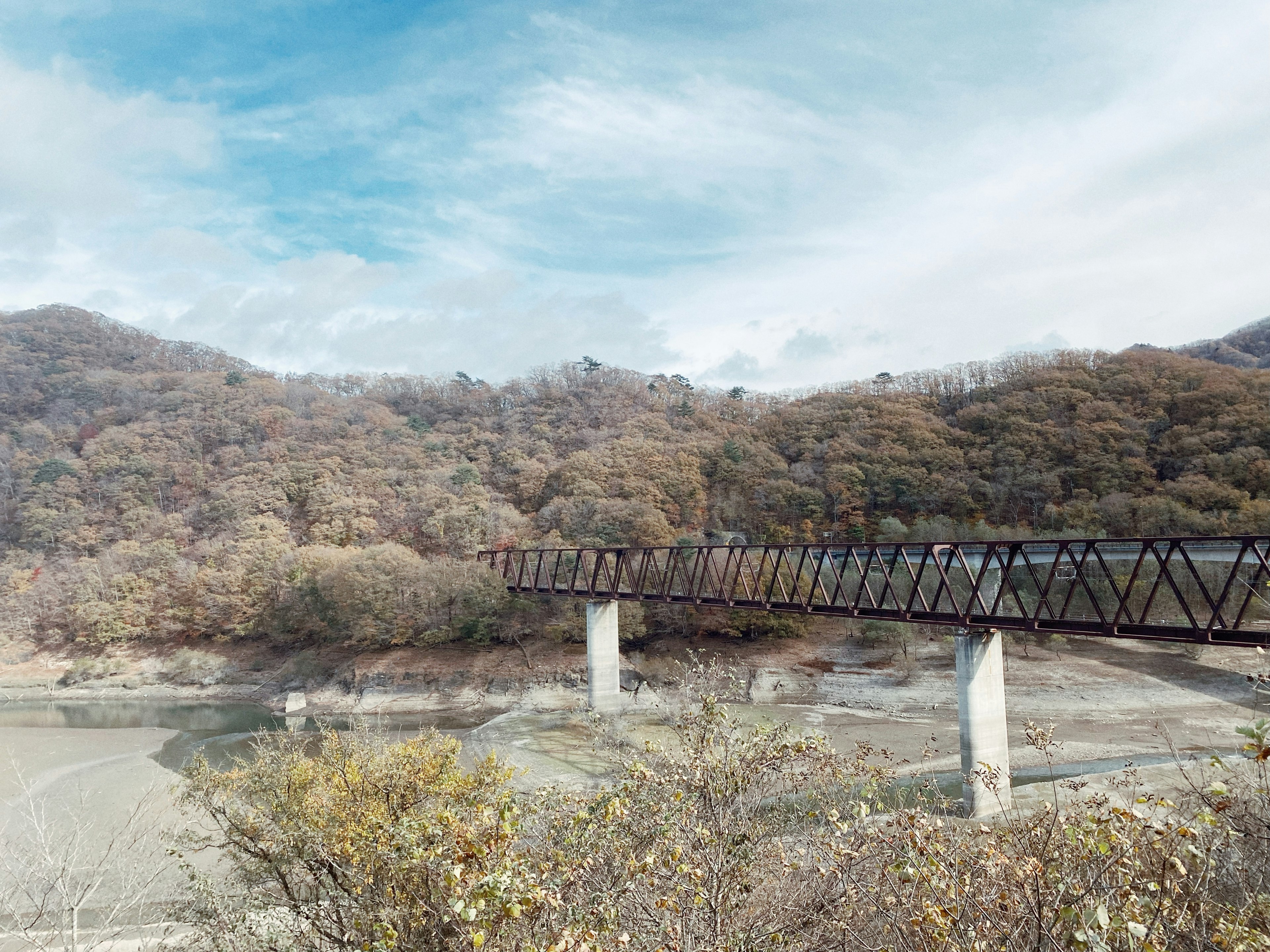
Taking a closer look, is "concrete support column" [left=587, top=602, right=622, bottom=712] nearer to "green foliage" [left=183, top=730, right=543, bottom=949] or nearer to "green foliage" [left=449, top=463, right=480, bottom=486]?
"green foliage" [left=183, top=730, right=543, bottom=949]

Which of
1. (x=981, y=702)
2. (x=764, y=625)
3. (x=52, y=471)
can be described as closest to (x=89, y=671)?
(x=52, y=471)

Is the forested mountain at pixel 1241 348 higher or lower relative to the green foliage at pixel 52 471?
higher

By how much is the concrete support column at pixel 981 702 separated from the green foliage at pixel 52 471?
234ft

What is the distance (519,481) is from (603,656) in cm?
3027

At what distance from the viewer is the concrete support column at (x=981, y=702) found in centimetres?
1711

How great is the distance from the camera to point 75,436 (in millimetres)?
69000

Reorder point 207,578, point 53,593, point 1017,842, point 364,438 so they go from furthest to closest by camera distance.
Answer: point 364,438
point 53,593
point 207,578
point 1017,842

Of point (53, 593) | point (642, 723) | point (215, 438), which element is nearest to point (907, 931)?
point (642, 723)

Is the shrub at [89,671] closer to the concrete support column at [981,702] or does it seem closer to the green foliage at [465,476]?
the green foliage at [465,476]

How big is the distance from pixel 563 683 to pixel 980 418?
3509 cm

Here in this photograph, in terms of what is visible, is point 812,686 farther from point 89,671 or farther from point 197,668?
point 89,671

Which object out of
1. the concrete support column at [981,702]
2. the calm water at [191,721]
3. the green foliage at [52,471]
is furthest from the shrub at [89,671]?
the concrete support column at [981,702]

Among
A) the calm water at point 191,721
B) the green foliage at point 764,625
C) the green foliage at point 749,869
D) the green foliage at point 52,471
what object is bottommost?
the calm water at point 191,721

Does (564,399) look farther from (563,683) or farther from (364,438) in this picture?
(563,683)
